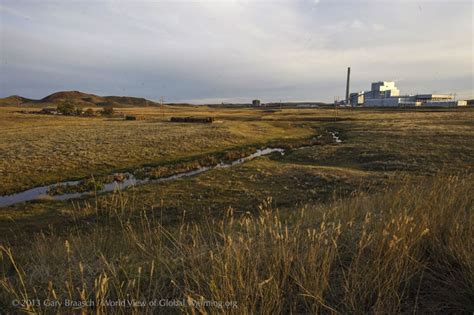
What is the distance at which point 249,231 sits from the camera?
495 centimetres

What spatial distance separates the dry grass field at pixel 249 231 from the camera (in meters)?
3.21

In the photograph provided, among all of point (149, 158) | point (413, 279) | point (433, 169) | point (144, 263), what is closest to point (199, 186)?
point (149, 158)

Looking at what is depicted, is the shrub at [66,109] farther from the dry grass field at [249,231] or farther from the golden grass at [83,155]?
the dry grass field at [249,231]

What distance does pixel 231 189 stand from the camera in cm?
1775

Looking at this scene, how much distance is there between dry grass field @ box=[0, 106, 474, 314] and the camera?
3213 mm

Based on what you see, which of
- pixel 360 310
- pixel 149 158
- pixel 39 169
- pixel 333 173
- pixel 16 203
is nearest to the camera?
pixel 360 310

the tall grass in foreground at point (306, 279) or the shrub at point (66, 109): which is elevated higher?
the shrub at point (66, 109)

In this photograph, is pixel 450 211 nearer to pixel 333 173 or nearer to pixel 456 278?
pixel 456 278

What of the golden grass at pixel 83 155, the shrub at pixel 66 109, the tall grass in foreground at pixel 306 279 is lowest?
the golden grass at pixel 83 155

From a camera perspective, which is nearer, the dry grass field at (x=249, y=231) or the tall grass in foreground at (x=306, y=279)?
the tall grass in foreground at (x=306, y=279)

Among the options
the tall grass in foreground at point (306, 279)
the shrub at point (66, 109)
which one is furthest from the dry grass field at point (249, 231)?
the shrub at point (66, 109)

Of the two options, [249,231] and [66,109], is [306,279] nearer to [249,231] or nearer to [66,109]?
[249,231]

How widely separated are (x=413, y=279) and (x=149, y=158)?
26976mm

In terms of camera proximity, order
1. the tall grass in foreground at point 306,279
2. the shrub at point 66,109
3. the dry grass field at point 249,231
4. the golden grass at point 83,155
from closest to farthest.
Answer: the tall grass in foreground at point 306,279
the dry grass field at point 249,231
the golden grass at point 83,155
the shrub at point 66,109
